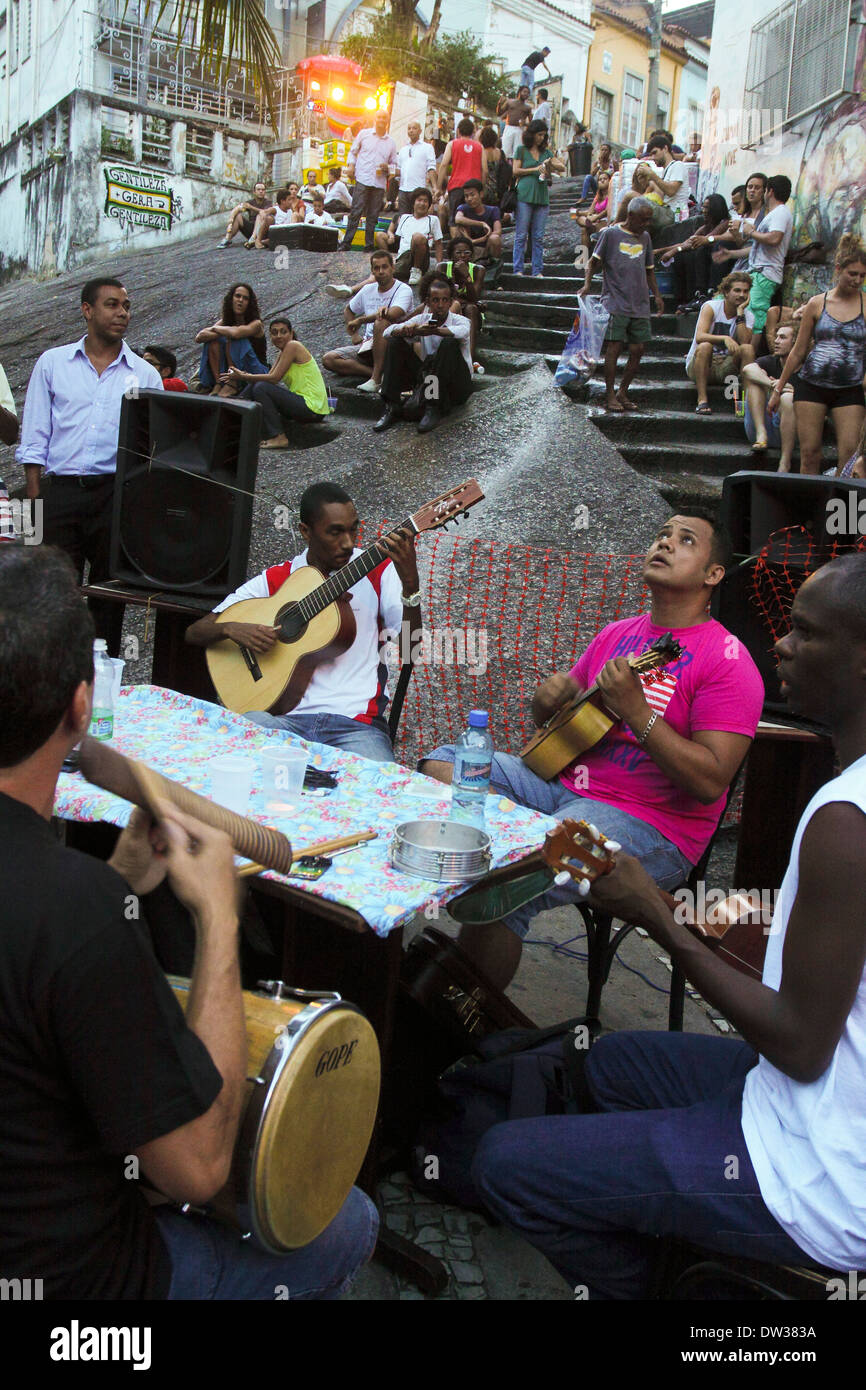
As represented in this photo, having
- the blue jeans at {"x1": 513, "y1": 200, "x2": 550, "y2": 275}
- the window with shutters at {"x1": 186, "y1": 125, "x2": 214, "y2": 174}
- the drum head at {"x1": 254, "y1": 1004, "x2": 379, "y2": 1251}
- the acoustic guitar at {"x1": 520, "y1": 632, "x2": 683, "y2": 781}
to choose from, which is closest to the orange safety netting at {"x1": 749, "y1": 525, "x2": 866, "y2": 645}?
the acoustic guitar at {"x1": 520, "y1": 632, "x2": 683, "y2": 781}

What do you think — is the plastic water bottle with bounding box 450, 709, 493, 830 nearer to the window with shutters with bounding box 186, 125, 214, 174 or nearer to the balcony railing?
the balcony railing

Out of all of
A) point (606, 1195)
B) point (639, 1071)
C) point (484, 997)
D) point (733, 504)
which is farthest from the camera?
point (733, 504)

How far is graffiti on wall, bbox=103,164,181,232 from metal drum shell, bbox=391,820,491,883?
67.0 feet

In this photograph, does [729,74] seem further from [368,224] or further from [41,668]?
[41,668]

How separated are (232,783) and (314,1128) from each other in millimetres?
1038

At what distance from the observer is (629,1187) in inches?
70.6

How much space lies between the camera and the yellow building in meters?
31.2

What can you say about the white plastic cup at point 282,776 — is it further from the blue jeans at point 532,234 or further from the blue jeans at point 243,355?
the blue jeans at point 532,234

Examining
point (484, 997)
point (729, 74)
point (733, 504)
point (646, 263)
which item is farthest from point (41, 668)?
point (729, 74)

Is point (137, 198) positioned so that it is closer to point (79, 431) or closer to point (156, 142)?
point (156, 142)

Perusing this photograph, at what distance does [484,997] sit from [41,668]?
177 cm

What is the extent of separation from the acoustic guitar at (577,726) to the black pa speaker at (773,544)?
0.71 meters

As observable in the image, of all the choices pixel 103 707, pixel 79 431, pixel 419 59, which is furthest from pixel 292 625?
pixel 419 59

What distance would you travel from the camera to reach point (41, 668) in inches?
51.2
